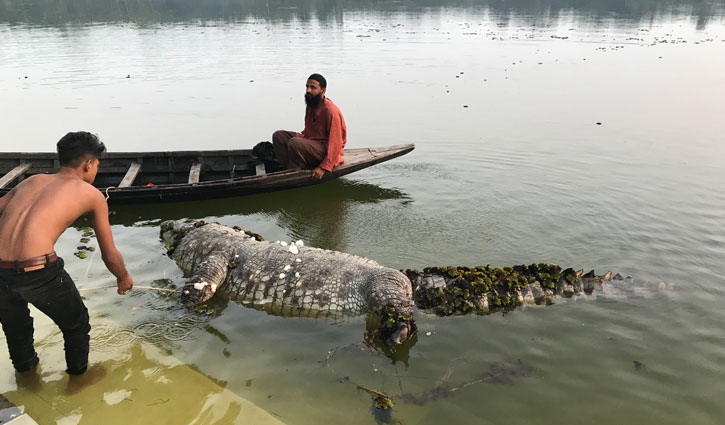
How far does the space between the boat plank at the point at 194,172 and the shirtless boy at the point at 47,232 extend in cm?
501

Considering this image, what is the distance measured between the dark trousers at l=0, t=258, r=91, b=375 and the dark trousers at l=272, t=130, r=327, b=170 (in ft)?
17.8

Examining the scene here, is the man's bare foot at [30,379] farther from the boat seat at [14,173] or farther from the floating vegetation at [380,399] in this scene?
the boat seat at [14,173]

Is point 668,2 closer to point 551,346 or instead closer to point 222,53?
point 222,53

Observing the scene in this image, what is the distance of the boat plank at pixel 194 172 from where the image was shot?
9.11 metres

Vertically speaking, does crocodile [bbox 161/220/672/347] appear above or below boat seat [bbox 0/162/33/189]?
below

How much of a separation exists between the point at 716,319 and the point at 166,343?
20.9 feet

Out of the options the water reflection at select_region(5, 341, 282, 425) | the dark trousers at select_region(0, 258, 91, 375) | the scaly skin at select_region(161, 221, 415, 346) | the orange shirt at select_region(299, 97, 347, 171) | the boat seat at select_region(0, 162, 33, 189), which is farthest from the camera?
the orange shirt at select_region(299, 97, 347, 171)

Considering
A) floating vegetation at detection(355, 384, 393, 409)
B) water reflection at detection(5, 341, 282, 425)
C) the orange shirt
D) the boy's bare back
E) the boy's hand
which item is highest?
the boy's bare back

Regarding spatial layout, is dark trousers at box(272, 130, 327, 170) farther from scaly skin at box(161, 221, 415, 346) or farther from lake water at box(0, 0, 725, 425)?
scaly skin at box(161, 221, 415, 346)

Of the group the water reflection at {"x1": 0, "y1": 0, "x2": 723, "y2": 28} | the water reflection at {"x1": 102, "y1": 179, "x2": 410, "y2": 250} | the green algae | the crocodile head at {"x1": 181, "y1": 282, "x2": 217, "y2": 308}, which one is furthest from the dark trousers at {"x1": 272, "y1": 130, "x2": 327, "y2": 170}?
the water reflection at {"x1": 0, "y1": 0, "x2": 723, "y2": 28}

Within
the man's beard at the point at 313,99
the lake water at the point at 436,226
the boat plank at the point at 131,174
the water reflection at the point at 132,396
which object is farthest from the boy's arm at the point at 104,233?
the man's beard at the point at 313,99

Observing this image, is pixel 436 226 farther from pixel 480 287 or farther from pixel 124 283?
pixel 124 283

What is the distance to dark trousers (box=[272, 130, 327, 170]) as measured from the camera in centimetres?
917

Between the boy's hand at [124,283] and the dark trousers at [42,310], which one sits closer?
the dark trousers at [42,310]
